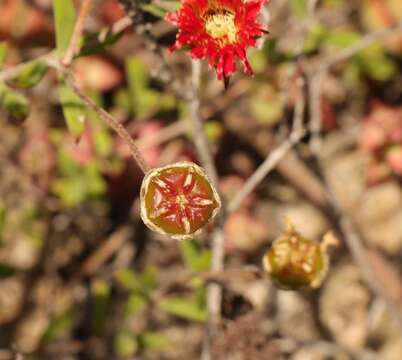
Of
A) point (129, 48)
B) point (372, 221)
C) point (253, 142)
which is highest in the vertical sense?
point (129, 48)

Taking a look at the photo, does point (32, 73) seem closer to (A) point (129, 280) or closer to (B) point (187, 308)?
(A) point (129, 280)

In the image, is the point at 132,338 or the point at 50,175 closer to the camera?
the point at 132,338

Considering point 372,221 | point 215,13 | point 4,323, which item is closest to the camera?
point 215,13

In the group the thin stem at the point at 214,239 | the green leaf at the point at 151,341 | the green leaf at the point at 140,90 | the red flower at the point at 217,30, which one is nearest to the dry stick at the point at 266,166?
the thin stem at the point at 214,239

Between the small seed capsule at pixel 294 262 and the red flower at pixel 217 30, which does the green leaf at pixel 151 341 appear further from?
the red flower at pixel 217 30

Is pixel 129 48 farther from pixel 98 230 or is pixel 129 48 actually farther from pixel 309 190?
pixel 309 190

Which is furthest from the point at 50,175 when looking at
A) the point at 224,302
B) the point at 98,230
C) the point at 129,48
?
the point at 224,302

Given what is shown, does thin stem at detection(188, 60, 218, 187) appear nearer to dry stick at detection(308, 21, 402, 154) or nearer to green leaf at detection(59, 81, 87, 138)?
green leaf at detection(59, 81, 87, 138)
